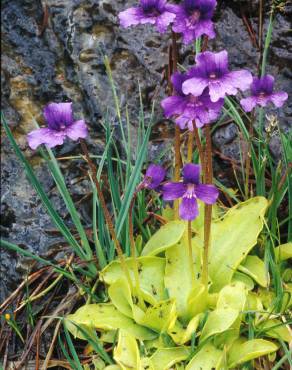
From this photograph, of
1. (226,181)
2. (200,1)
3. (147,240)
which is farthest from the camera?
(226,181)

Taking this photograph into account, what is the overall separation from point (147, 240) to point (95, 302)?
35cm

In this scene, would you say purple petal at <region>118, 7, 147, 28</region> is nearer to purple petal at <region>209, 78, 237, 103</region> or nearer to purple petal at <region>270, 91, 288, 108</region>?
purple petal at <region>209, 78, 237, 103</region>

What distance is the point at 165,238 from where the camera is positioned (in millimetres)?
2287

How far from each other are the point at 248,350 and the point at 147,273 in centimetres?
49

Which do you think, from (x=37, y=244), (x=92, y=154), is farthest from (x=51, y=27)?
(x=37, y=244)

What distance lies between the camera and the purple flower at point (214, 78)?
1.66m

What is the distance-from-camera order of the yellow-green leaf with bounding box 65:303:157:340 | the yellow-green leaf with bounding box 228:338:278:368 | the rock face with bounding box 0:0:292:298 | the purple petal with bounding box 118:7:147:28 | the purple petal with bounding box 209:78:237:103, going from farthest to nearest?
the rock face with bounding box 0:0:292:298, the yellow-green leaf with bounding box 65:303:157:340, the yellow-green leaf with bounding box 228:338:278:368, the purple petal with bounding box 118:7:147:28, the purple petal with bounding box 209:78:237:103

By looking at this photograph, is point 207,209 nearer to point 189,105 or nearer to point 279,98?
point 189,105

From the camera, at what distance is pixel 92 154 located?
2.78m

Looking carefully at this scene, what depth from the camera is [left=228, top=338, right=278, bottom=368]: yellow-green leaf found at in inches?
78.2

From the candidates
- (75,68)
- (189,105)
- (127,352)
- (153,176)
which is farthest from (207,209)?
(75,68)

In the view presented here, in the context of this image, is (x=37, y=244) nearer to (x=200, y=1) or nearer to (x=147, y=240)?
(x=147, y=240)

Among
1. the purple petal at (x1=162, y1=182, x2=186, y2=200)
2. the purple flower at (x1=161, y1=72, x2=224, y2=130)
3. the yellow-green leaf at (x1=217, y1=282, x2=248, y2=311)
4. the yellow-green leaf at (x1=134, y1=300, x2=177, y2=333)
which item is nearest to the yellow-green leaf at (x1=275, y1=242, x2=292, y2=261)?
the yellow-green leaf at (x1=217, y1=282, x2=248, y2=311)

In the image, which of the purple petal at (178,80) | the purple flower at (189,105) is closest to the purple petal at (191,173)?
the purple flower at (189,105)
